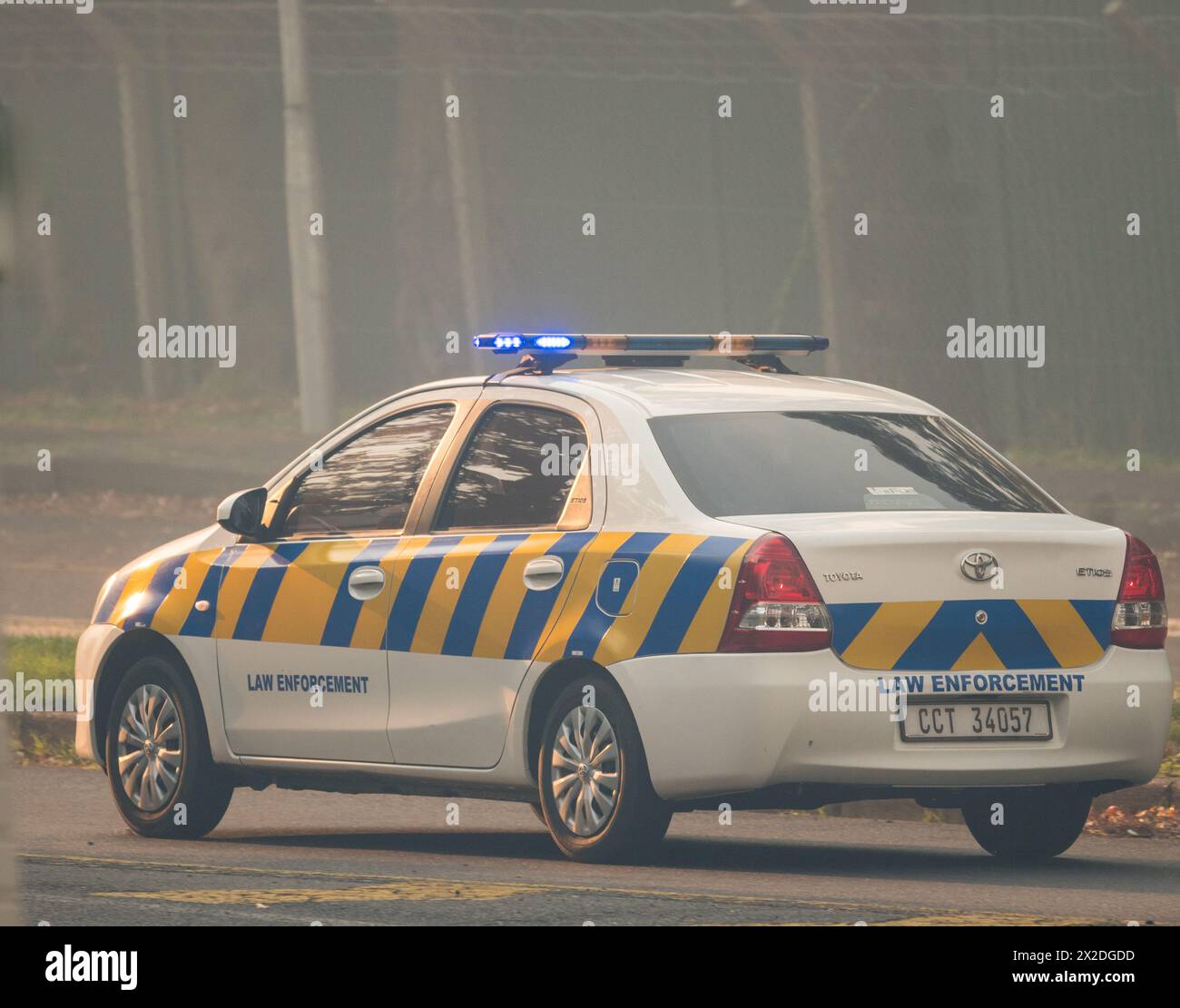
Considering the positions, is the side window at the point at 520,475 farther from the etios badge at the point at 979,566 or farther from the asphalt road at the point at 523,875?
the etios badge at the point at 979,566

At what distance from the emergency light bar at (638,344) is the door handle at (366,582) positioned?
33.9 inches

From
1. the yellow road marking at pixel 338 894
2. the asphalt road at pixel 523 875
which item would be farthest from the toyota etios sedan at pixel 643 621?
the yellow road marking at pixel 338 894

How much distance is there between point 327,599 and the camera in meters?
9.35

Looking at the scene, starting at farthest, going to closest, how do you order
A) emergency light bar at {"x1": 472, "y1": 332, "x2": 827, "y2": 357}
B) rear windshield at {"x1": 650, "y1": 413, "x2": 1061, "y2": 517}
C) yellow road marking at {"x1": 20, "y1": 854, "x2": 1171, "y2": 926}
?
emergency light bar at {"x1": 472, "y1": 332, "x2": 827, "y2": 357}
rear windshield at {"x1": 650, "y1": 413, "x2": 1061, "y2": 517}
yellow road marking at {"x1": 20, "y1": 854, "x2": 1171, "y2": 926}

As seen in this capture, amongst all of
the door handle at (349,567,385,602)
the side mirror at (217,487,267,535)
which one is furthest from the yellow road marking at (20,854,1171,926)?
the side mirror at (217,487,267,535)

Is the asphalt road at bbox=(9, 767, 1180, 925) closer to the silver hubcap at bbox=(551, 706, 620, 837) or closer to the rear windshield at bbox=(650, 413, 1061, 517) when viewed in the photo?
the silver hubcap at bbox=(551, 706, 620, 837)

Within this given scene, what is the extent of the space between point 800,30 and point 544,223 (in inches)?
263

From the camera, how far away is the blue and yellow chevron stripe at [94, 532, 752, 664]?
8227 millimetres

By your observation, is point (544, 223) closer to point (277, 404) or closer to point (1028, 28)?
point (277, 404)

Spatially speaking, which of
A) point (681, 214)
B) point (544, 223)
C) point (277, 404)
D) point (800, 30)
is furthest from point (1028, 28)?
point (277, 404)

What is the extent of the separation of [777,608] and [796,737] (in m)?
0.39

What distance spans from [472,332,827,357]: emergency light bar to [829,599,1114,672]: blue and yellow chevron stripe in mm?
1608

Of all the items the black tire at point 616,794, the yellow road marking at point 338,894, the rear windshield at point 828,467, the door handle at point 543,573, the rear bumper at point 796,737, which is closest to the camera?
the yellow road marking at point 338,894

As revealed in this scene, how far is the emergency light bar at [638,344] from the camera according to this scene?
367 inches
